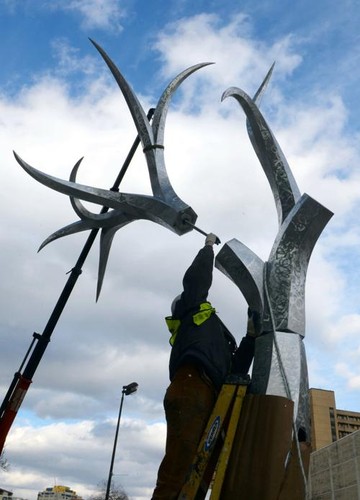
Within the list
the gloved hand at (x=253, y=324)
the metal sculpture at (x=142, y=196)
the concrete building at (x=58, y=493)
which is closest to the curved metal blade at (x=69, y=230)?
the metal sculpture at (x=142, y=196)

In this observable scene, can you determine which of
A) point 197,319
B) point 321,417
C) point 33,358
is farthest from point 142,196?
point 321,417

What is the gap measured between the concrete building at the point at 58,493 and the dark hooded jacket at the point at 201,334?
95.8 m

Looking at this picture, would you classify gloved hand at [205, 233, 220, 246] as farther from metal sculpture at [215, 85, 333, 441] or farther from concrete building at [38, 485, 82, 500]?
concrete building at [38, 485, 82, 500]

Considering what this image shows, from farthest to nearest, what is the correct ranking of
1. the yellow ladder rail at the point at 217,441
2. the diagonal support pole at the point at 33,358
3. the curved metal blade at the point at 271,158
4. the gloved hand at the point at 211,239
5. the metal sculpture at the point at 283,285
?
the diagonal support pole at the point at 33,358, the curved metal blade at the point at 271,158, the gloved hand at the point at 211,239, the metal sculpture at the point at 283,285, the yellow ladder rail at the point at 217,441

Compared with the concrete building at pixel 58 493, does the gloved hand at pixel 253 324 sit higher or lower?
lower

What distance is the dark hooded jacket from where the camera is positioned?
399cm

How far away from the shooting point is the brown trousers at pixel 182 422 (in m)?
3.68

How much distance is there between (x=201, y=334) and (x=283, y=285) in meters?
0.86

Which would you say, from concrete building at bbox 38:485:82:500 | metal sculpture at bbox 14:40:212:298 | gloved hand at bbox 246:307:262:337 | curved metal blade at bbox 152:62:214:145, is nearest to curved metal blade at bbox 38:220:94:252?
metal sculpture at bbox 14:40:212:298

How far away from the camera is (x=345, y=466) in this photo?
65.2ft

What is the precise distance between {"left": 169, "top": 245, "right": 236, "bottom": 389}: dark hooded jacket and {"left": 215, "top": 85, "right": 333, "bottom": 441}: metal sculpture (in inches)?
10.8

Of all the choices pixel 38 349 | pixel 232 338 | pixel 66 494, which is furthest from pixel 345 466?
pixel 66 494

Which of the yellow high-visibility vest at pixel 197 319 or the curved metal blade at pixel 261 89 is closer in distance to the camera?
the yellow high-visibility vest at pixel 197 319

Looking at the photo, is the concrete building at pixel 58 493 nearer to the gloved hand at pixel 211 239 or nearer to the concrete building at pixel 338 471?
the concrete building at pixel 338 471
